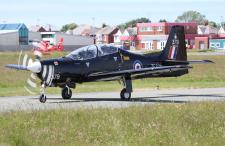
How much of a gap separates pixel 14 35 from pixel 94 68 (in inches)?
4999

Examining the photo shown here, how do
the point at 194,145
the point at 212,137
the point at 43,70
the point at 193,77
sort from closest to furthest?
the point at 194,145 → the point at 212,137 → the point at 43,70 → the point at 193,77

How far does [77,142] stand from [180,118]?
340cm

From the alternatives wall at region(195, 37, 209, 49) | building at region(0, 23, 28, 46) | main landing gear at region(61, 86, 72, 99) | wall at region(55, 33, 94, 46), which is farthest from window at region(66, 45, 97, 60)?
wall at region(55, 33, 94, 46)

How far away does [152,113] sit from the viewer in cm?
1459

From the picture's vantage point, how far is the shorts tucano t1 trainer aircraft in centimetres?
2145

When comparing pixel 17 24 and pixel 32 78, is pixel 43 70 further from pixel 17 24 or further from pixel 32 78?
pixel 17 24

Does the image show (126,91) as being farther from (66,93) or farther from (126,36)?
(126,36)

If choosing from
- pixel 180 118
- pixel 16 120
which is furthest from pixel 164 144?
pixel 16 120

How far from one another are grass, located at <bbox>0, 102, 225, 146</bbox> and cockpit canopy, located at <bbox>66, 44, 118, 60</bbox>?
7.31 m

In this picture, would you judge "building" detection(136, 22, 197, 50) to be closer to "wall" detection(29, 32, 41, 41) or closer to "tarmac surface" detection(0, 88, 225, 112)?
"wall" detection(29, 32, 41, 41)

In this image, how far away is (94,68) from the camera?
2259 cm

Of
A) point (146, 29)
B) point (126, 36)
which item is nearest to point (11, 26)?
point (126, 36)

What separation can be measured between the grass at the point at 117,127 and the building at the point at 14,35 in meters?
130

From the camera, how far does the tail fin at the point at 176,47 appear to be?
25859mm
